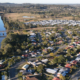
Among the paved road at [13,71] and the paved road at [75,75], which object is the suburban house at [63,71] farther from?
the paved road at [13,71]

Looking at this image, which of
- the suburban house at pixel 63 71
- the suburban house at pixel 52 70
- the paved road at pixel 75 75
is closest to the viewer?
the paved road at pixel 75 75

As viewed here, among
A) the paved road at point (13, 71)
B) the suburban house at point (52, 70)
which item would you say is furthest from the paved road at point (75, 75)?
the paved road at point (13, 71)

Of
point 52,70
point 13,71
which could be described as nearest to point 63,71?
point 52,70

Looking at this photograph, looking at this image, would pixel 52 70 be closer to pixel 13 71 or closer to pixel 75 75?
pixel 75 75

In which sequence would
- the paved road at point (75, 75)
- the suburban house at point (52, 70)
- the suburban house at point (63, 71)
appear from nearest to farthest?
the paved road at point (75, 75)
the suburban house at point (63, 71)
the suburban house at point (52, 70)

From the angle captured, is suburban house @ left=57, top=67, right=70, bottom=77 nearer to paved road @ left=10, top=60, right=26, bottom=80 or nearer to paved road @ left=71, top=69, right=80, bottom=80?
paved road @ left=71, top=69, right=80, bottom=80

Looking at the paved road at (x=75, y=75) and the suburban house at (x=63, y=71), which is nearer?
the paved road at (x=75, y=75)

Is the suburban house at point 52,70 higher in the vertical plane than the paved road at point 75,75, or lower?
higher

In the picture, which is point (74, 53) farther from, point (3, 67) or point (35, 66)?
point (3, 67)

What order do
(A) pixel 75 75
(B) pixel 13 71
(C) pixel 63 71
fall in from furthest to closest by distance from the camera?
1. (B) pixel 13 71
2. (C) pixel 63 71
3. (A) pixel 75 75

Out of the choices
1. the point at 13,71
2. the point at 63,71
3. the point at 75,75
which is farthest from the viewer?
the point at 13,71

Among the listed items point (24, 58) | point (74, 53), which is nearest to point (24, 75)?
point (24, 58)
